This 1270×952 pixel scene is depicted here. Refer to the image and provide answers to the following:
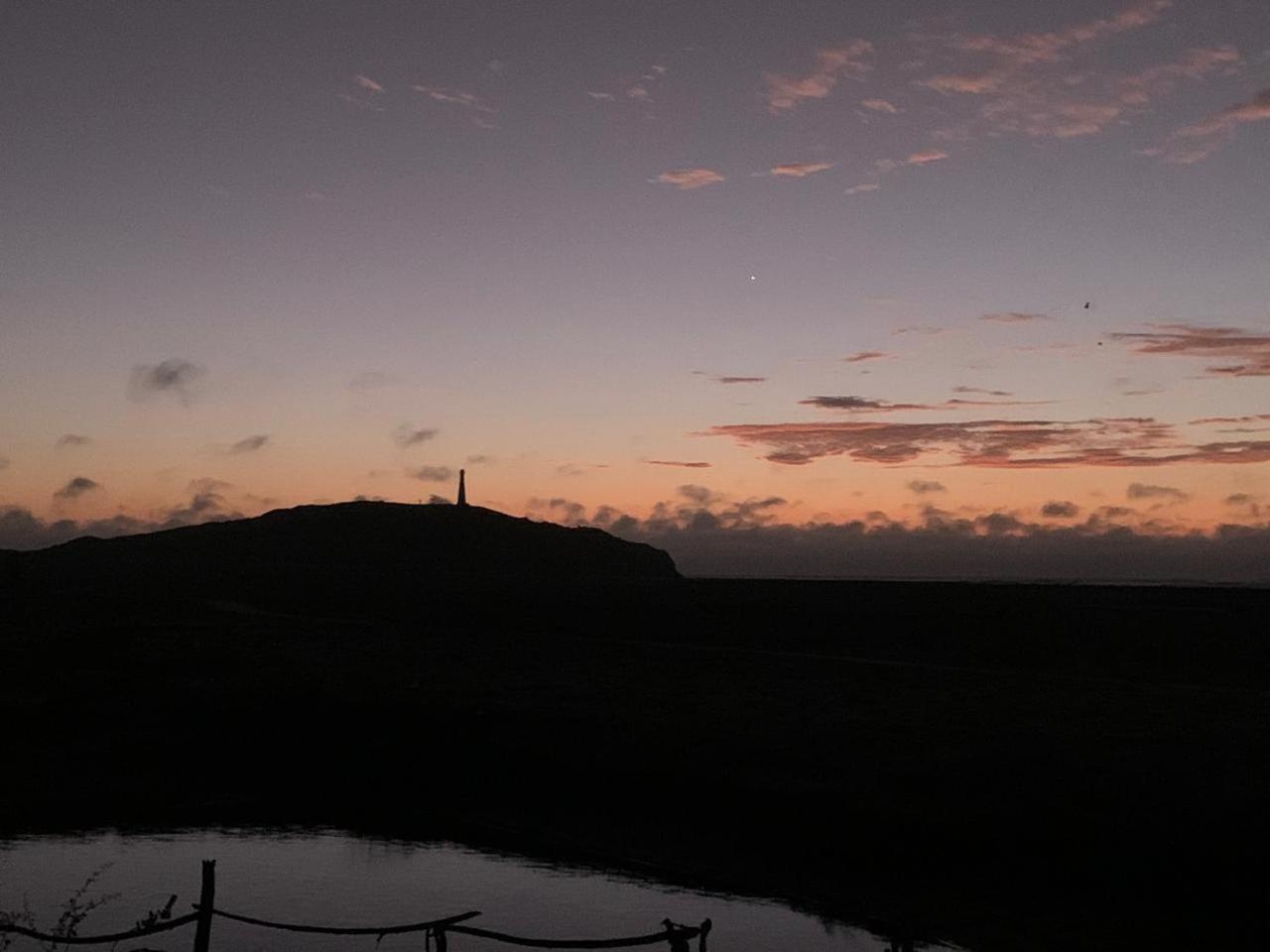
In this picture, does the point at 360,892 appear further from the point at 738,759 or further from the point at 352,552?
the point at 352,552

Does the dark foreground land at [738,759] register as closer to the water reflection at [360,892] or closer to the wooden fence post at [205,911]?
the water reflection at [360,892]

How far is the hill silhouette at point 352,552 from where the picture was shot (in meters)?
147

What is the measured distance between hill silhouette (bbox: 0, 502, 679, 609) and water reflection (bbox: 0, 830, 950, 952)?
109084 millimetres

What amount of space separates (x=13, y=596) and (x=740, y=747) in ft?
195

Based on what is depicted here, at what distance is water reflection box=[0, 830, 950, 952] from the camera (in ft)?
63.2

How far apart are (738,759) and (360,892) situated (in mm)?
11733

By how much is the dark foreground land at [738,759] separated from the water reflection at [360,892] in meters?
1.22

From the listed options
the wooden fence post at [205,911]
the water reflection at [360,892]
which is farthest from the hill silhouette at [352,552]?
the wooden fence post at [205,911]

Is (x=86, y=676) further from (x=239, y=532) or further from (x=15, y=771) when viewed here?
(x=239, y=532)

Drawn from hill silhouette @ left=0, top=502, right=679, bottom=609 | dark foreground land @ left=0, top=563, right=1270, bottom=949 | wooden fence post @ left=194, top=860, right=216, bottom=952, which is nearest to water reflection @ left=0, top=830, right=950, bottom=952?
dark foreground land @ left=0, top=563, right=1270, bottom=949

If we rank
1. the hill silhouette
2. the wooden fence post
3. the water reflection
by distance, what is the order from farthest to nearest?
the hill silhouette, the water reflection, the wooden fence post

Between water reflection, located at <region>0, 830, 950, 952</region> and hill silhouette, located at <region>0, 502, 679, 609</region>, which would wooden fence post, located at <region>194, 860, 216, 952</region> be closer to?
water reflection, located at <region>0, 830, 950, 952</region>

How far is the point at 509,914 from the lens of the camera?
67.5ft

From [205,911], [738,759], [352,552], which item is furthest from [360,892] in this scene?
[352,552]
